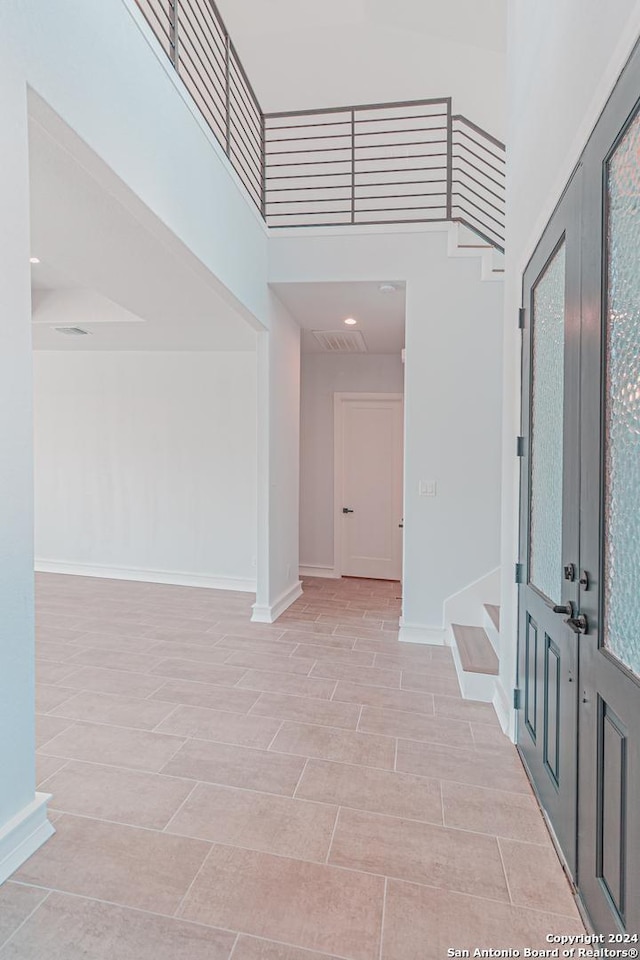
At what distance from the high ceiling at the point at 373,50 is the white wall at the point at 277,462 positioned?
9.30 feet

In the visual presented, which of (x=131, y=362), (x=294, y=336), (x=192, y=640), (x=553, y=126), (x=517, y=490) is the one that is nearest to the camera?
(x=553, y=126)

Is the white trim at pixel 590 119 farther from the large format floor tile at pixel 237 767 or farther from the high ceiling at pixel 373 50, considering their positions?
the high ceiling at pixel 373 50

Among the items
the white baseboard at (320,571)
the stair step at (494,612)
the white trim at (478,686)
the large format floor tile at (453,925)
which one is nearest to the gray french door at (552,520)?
the large format floor tile at (453,925)

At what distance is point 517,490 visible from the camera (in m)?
2.50

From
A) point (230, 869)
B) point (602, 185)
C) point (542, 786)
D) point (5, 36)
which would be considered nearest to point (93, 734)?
point (230, 869)

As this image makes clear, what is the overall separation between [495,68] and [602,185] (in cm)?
537

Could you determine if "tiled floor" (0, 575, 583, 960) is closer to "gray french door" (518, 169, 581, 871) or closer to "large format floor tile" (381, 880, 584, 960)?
"large format floor tile" (381, 880, 584, 960)

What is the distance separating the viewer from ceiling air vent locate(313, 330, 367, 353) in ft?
18.4

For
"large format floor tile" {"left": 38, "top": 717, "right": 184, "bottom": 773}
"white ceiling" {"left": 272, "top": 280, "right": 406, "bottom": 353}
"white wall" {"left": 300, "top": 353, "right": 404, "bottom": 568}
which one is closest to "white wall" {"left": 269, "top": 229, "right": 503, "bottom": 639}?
"white ceiling" {"left": 272, "top": 280, "right": 406, "bottom": 353}

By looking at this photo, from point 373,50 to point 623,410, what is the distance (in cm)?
606

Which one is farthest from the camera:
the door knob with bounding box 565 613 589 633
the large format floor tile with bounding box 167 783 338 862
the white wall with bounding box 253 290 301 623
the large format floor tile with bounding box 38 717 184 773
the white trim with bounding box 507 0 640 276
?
the white wall with bounding box 253 290 301 623

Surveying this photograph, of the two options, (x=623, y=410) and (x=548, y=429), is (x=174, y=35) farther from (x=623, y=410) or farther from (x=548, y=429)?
(x=623, y=410)

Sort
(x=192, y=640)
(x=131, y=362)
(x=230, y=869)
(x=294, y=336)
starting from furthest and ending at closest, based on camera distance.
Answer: (x=131, y=362) → (x=294, y=336) → (x=192, y=640) → (x=230, y=869)

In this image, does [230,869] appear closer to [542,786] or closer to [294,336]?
[542,786]
